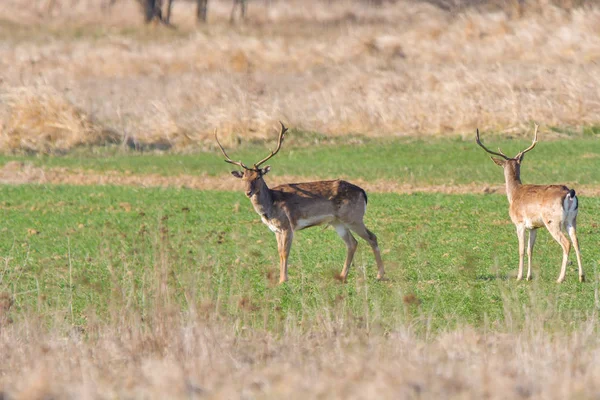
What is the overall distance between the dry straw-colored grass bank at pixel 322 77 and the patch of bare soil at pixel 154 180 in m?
3.07

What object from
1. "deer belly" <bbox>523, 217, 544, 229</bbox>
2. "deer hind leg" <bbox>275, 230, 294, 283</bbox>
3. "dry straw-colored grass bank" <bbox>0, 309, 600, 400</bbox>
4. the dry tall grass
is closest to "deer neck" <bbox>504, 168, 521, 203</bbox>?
"deer belly" <bbox>523, 217, 544, 229</bbox>

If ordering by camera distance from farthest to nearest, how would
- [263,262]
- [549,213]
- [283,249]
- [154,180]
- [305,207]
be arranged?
[154,180]
[263,262]
[305,207]
[283,249]
[549,213]

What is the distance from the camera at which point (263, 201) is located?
12.6 metres

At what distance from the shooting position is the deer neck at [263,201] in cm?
1251

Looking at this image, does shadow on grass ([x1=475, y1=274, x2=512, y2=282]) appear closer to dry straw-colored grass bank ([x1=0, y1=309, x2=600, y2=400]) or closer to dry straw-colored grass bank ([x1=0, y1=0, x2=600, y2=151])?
dry straw-colored grass bank ([x1=0, y1=309, x2=600, y2=400])

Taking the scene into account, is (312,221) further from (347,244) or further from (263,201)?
(263,201)

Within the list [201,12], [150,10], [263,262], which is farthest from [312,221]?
[201,12]

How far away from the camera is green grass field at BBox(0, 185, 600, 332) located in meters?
10.2

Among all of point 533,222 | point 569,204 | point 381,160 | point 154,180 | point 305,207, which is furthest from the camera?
point 381,160

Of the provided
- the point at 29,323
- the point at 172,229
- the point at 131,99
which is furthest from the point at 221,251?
the point at 131,99

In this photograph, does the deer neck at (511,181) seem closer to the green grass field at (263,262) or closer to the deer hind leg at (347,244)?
the green grass field at (263,262)

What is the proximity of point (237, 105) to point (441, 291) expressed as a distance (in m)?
15.0

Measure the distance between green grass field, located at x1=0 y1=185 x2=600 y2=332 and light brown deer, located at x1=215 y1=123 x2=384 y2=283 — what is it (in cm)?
37

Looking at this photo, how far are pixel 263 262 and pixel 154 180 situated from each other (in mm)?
7972
